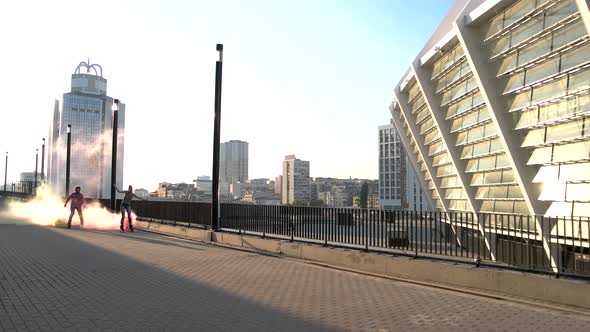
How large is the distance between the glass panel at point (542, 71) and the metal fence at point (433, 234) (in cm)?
336

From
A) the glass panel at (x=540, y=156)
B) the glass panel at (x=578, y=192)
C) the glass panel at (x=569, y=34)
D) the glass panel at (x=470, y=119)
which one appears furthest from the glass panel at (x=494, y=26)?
the glass panel at (x=578, y=192)

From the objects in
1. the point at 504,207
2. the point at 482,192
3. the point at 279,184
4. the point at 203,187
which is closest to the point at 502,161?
the point at 504,207

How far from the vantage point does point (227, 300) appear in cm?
727

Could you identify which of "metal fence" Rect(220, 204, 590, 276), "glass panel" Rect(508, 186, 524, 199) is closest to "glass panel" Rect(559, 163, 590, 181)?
"metal fence" Rect(220, 204, 590, 276)

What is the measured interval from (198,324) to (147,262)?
5.65 metres

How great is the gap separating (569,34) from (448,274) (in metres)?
5.75

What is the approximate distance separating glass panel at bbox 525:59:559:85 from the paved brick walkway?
6.25m

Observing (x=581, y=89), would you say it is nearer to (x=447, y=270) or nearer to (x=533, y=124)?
(x=533, y=124)

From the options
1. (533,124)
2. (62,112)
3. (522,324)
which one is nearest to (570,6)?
(533,124)

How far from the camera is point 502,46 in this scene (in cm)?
1260

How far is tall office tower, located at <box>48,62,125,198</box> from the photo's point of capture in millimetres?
50781

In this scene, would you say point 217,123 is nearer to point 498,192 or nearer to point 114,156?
point 498,192

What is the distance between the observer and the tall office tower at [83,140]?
167ft

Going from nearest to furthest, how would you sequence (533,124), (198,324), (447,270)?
(198,324) → (447,270) → (533,124)
